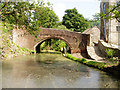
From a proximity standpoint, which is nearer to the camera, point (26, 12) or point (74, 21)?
point (26, 12)

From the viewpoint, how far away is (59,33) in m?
24.9

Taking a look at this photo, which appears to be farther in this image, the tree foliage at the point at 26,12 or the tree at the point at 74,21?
the tree at the point at 74,21

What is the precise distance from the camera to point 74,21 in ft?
134

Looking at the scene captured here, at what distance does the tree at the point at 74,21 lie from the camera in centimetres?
4028

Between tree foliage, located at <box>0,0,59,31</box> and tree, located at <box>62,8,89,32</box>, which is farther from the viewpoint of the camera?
tree, located at <box>62,8,89,32</box>

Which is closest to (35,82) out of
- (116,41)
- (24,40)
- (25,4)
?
(25,4)

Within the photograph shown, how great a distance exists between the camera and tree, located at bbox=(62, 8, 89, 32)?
132 ft

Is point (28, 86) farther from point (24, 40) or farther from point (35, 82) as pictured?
point (24, 40)

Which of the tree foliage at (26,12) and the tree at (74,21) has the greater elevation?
the tree at (74,21)

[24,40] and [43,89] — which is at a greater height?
[24,40]

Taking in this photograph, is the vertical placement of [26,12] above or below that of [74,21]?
below

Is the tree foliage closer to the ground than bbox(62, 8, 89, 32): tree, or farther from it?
closer to the ground

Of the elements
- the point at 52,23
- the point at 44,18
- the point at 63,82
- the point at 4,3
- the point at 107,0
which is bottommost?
the point at 63,82

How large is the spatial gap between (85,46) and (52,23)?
13.3 m
